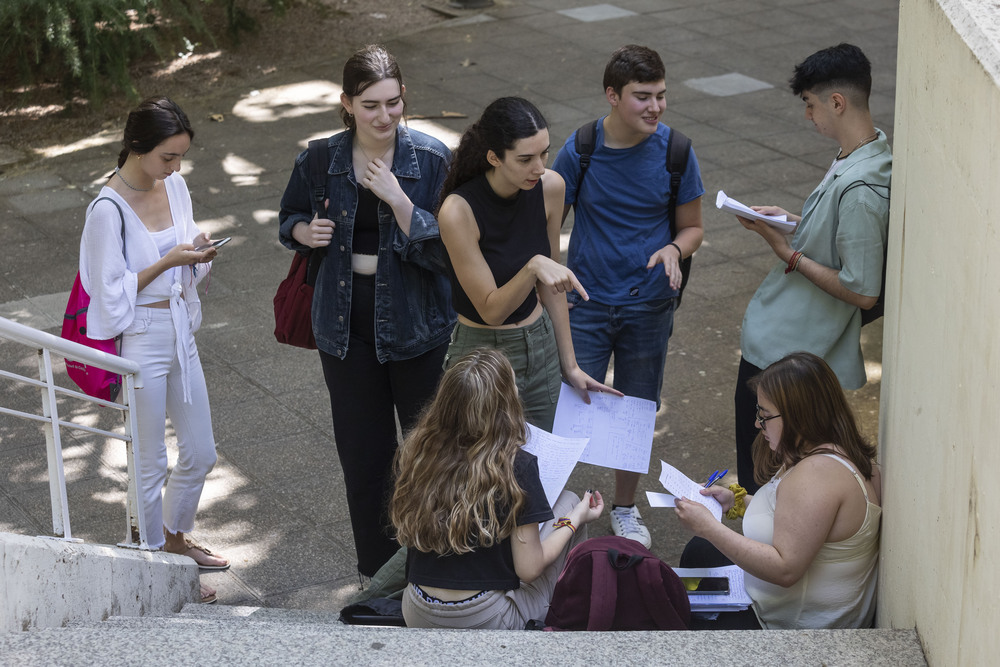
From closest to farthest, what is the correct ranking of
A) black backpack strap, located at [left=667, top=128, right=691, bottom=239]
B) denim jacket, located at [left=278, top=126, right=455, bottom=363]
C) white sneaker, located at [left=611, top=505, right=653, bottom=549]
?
1. denim jacket, located at [left=278, top=126, right=455, bottom=363]
2. black backpack strap, located at [left=667, top=128, right=691, bottom=239]
3. white sneaker, located at [left=611, top=505, right=653, bottom=549]

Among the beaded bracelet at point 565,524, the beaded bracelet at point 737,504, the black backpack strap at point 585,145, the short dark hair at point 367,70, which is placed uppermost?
the short dark hair at point 367,70

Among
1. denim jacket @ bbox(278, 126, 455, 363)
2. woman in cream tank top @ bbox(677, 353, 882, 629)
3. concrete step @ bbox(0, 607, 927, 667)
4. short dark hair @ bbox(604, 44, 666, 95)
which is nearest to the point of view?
concrete step @ bbox(0, 607, 927, 667)

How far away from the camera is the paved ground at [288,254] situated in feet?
16.5

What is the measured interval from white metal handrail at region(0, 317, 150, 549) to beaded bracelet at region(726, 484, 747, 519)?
7.25 feet

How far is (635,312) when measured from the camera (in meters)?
4.53

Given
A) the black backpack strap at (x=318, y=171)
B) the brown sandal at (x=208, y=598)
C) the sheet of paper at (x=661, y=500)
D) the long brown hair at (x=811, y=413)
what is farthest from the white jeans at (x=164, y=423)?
the long brown hair at (x=811, y=413)

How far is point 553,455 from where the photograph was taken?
11.9 ft

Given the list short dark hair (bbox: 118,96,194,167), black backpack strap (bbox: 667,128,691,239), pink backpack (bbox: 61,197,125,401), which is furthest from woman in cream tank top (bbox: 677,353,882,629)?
short dark hair (bbox: 118,96,194,167)

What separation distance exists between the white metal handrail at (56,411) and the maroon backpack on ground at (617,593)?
162cm

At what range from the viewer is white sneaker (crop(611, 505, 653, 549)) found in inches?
187

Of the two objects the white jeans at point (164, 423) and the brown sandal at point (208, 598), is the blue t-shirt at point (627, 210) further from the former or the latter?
the brown sandal at point (208, 598)

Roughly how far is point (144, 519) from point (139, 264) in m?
1.01

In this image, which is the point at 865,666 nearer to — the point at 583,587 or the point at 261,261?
the point at 583,587

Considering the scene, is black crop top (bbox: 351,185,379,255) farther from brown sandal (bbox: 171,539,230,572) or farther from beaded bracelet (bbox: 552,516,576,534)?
brown sandal (bbox: 171,539,230,572)
